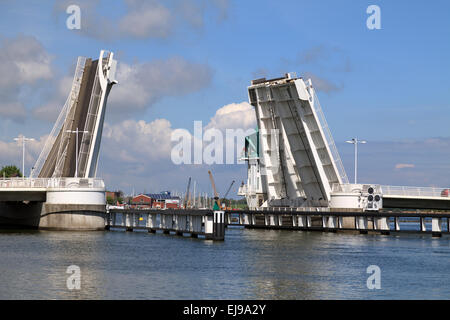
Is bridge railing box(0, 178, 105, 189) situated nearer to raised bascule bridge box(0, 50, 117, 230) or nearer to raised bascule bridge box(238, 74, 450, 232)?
raised bascule bridge box(0, 50, 117, 230)

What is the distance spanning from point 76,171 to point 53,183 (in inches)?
91.6

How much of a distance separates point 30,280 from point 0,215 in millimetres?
46410

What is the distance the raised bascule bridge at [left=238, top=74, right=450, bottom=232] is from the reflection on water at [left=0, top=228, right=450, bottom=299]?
11.3m

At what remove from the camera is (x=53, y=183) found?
5991 cm

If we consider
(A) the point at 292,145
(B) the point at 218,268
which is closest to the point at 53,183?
(A) the point at 292,145

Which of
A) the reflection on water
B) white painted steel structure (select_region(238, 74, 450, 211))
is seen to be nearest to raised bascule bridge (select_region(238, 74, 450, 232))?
white painted steel structure (select_region(238, 74, 450, 211))

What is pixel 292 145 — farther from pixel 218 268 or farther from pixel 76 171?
pixel 218 268

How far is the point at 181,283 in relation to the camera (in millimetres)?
27828

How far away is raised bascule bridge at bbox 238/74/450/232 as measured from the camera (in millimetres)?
60406

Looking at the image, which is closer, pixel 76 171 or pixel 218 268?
pixel 218 268

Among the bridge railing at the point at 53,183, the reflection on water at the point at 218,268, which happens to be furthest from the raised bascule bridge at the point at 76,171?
the reflection on water at the point at 218,268

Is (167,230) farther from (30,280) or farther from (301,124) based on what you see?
(30,280)

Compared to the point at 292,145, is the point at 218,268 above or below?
below

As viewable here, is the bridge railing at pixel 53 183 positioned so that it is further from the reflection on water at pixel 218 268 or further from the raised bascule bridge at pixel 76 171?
the reflection on water at pixel 218 268
